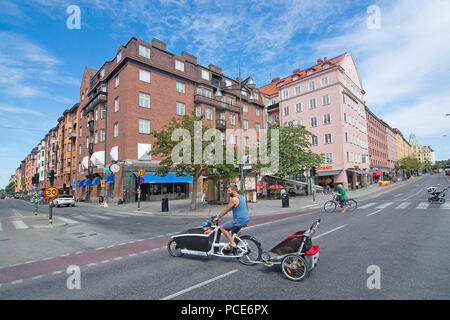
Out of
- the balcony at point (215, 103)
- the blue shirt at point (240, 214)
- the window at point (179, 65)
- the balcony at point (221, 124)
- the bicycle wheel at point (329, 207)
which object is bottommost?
the bicycle wheel at point (329, 207)

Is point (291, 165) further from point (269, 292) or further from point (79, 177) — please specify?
point (79, 177)

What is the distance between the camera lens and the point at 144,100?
28.7m

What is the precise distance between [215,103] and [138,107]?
12.1m

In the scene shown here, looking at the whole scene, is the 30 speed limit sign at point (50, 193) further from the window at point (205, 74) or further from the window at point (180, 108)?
the window at point (205, 74)

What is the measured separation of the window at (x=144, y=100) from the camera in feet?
93.0

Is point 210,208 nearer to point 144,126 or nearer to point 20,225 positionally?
point 20,225

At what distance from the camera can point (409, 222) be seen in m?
9.21

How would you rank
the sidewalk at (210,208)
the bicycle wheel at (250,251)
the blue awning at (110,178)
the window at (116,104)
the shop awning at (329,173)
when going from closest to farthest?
the bicycle wheel at (250,251), the sidewalk at (210,208), the blue awning at (110,178), the window at (116,104), the shop awning at (329,173)

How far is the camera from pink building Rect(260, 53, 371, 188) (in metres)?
38.7

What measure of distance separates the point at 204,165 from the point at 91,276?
41.9 feet

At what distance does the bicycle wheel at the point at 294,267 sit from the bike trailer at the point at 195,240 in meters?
1.79

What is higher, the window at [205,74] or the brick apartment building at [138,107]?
the window at [205,74]

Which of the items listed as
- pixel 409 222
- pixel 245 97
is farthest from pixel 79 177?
pixel 409 222

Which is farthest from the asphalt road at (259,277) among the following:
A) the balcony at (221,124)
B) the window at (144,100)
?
the balcony at (221,124)
